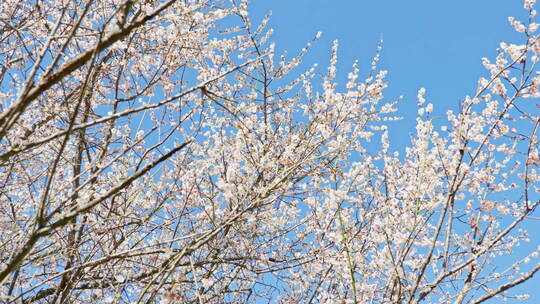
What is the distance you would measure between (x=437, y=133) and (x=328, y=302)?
1.79 metres

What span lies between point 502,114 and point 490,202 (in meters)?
0.63

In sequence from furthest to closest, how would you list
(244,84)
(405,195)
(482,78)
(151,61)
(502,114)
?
1. (244,84)
2. (151,61)
3. (405,195)
4. (482,78)
5. (502,114)

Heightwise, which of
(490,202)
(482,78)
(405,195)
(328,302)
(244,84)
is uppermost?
(244,84)

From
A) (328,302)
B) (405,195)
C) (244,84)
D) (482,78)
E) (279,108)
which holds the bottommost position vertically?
(328,302)

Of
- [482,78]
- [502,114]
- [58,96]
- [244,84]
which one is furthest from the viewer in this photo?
[244,84]

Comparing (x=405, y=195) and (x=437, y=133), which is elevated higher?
(x=437, y=133)

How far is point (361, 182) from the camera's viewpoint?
17.4ft

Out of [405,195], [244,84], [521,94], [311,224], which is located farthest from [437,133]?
[244,84]

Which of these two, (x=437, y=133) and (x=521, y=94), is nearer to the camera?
(x=521, y=94)

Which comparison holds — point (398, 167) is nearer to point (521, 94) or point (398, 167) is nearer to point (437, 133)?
point (437, 133)

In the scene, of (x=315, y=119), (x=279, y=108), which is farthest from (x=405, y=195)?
(x=279, y=108)

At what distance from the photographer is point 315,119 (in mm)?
5156

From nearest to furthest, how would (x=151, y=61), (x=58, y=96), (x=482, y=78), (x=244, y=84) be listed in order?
1. (x=482, y=78)
2. (x=58, y=96)
3. (x=151, y=61)
4. (x=244, y=84)

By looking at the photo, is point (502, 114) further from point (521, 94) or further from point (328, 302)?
point (328, 302)
